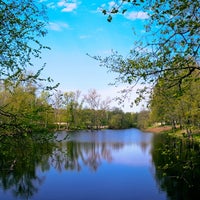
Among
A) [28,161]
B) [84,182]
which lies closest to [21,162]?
[28,161]

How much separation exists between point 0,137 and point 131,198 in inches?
467

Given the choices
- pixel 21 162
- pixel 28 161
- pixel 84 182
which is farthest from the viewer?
pixel 84 182

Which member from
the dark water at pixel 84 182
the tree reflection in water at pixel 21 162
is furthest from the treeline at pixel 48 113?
the dark water at pixel 84 182

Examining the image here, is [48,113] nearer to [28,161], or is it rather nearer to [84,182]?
[28,161]

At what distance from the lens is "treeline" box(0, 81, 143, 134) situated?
5629 millimetres

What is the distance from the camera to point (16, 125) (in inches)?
215

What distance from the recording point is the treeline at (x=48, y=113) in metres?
5.63

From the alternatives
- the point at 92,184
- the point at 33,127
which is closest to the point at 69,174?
the point at 92,184

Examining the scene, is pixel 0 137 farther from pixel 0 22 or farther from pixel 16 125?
pixel 0 22

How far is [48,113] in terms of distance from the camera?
6.41 metres

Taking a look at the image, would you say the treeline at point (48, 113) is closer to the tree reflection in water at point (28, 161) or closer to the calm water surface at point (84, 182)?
the tree reflection in water at point (28, 161)

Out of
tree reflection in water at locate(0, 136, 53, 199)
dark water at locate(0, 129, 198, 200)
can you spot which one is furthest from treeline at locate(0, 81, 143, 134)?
dark water at locate(0, 129, 198, 200)

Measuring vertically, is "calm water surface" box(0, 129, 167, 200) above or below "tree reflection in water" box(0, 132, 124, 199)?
below

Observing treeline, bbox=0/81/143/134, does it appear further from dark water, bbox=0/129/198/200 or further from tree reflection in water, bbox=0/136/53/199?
dark water, bbox=0/129/198/200
